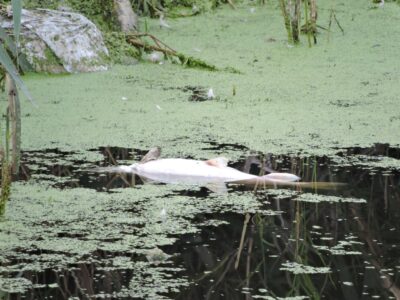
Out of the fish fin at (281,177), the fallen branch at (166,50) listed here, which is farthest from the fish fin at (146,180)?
the fallen branch at (166,50)

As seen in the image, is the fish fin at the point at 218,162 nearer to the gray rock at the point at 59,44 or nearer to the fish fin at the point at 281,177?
the fish fin at the point at 281,177

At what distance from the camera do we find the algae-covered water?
204 centimetres

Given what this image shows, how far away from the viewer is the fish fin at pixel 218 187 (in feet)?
9.02

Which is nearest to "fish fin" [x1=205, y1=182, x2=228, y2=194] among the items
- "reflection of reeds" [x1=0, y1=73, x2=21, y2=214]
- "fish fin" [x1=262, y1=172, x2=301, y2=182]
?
"fish fin" [x1=262, y1=172, x2=301, y2=182]

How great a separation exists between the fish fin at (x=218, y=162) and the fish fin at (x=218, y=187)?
0.28 feet

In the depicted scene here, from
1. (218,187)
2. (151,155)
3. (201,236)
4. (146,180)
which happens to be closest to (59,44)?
(151,155)

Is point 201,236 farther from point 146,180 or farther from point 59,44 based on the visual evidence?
point 59,44

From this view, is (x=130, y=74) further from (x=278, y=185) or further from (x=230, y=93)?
(x=278, y=185)

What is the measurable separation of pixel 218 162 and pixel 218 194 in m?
0.23

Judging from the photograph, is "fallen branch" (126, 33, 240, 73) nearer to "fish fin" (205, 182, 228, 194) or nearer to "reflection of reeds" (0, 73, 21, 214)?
"fish fin" (205, 182, 228, 194)

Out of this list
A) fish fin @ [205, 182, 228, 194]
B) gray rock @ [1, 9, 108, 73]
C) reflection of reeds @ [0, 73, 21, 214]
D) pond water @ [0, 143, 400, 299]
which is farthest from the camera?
gray rock @ [1, 9, 108, 73]

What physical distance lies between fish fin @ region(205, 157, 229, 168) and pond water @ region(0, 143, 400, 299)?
9 cm

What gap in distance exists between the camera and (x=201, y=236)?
2318mm

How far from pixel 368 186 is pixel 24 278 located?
122cm
